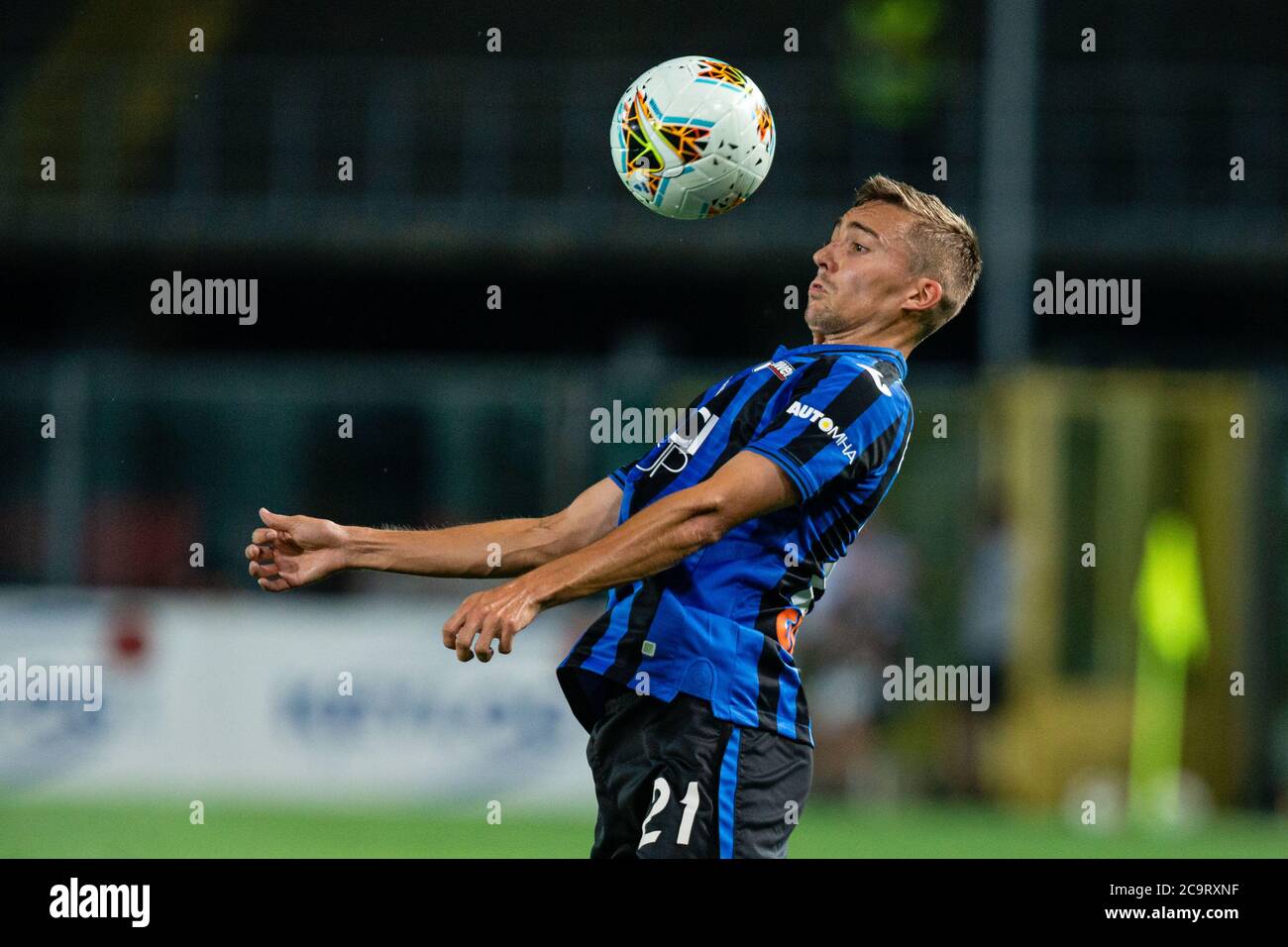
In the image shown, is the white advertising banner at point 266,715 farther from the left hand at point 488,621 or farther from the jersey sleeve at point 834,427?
the left hand at point 488,621

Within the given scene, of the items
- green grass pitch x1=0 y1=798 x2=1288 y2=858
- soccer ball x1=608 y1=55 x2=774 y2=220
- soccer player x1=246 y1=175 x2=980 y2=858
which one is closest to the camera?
soccer player x1=246 y1=175 x2=980 y2=858

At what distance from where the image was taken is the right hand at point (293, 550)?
17.6 ft

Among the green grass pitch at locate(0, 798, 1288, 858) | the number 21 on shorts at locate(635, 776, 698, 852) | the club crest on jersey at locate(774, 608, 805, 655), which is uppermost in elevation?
the club crest on jersey at locate(774, 608, 805, 655)

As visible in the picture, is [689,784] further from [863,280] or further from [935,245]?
[935,245]

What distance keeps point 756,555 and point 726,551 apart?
80mm

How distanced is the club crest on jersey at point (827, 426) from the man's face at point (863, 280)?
0.49m

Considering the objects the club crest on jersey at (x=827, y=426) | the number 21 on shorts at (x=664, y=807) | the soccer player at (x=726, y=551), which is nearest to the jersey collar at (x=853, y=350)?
the soccer player at (x=726, y=551)

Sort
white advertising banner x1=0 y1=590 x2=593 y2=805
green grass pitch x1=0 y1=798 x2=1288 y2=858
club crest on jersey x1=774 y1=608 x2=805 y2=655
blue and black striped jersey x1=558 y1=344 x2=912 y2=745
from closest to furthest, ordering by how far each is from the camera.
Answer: blue and black striped jersey x1=558 y1=344 x2=912 y2=745
club crest on jersey x1=774 y1=608 x2=805 y2=655
green grass pitch x1=0 y1=798 x2=1288 y2=858
white advertising banner x1=0 y1=590 x2=593 y2=805

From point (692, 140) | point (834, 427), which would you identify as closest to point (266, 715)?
point (692, 140)

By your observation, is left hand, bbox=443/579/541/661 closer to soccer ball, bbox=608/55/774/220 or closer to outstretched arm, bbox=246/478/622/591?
outstretched arm, bbox=246/478/622/591

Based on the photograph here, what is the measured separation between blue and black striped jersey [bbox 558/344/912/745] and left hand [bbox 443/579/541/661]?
0.67m

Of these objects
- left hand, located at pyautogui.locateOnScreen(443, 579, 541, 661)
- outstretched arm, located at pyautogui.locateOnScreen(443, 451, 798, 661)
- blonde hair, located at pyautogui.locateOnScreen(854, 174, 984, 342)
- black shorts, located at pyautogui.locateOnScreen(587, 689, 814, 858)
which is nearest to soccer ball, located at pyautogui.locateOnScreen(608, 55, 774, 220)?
blonde hair, located at pyautogui.locateOnScreen(854, 174, 984, 342)

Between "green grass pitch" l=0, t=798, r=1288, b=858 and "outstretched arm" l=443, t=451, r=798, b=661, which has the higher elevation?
"outstretched arm" l=443, t=451, r=798, b=661

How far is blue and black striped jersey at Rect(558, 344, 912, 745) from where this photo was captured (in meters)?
5.16
